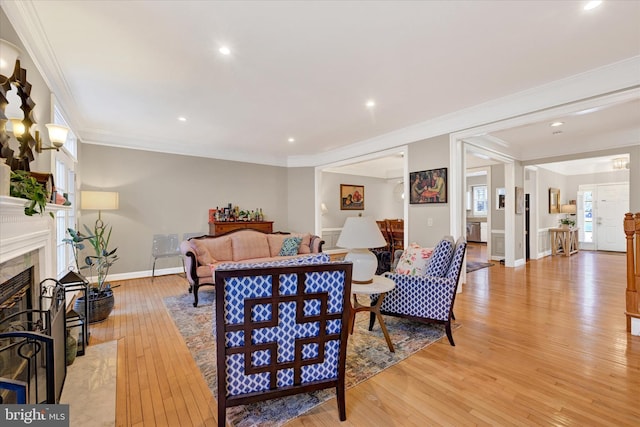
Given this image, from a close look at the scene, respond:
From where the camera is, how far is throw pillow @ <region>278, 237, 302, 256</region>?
A: 500 centimetres

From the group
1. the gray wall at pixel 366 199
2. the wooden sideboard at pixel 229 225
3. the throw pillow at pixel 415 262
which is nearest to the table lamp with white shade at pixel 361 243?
the throw pillow at pixel 415 262

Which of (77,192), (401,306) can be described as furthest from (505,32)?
(77,192)

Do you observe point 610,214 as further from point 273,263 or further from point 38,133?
point 38,133

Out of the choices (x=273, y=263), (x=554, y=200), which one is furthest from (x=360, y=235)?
(x=554, y=200)

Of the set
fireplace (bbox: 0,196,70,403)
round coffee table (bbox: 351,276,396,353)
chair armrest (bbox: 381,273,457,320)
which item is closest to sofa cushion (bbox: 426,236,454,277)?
chair armrest (bbox: 381,273,457,320)

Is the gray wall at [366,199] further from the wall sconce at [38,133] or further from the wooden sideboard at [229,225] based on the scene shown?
the wall sconce at [38,133]

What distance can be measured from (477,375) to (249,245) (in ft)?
12.2

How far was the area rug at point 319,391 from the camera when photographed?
173 centimetres

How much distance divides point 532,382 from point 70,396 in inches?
127

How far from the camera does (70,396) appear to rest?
1.89 metres

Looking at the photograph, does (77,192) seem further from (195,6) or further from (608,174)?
(608,174)

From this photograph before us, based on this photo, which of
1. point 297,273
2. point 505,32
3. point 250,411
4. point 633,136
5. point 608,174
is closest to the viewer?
point 297,273

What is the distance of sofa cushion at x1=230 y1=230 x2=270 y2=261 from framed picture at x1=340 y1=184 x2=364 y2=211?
4091 mm

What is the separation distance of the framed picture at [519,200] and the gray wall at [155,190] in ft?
19.6
